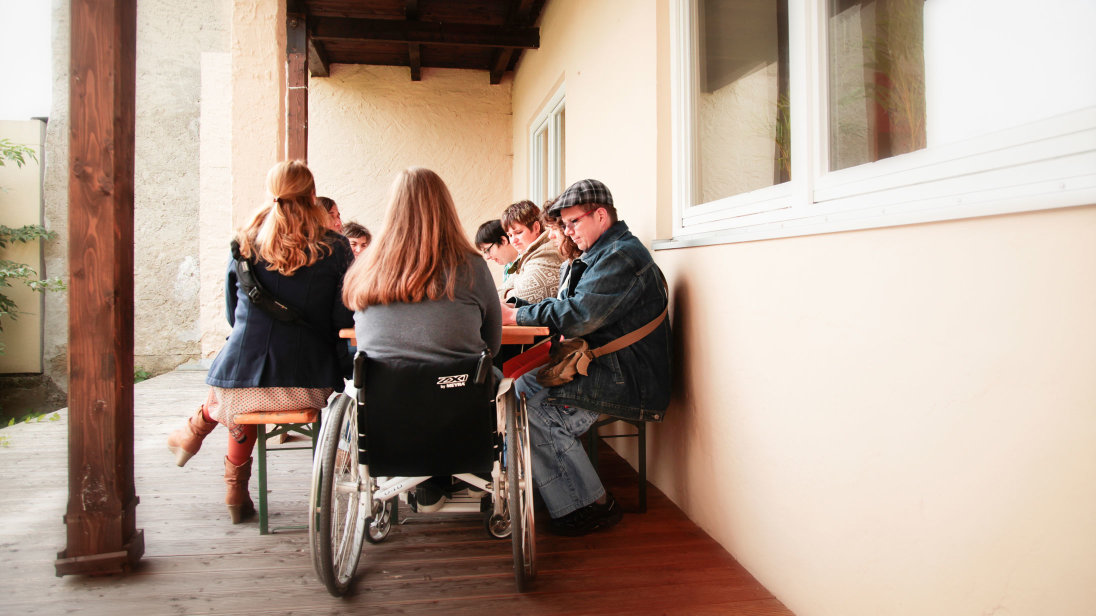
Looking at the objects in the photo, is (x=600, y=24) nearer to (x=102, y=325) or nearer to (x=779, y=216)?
(x=779, y=216)

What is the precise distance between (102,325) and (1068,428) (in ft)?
7.70

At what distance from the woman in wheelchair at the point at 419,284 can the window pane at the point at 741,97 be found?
0.97 meters

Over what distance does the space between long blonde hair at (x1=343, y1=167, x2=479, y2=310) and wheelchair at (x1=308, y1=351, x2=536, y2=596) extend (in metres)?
0.21

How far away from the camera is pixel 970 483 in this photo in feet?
3.88

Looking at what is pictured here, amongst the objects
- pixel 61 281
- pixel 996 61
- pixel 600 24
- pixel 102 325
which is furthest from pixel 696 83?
pixel 61 281

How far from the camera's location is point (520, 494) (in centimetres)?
189

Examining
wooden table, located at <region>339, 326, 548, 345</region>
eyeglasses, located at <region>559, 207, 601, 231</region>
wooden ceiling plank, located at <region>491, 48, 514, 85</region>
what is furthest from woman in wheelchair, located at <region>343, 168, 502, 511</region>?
wooden ceiling plank, located at <region>491, 48, 514, 85</region>

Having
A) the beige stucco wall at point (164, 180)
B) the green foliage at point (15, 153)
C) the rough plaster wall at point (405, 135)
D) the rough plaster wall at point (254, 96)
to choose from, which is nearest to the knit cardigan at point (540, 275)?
the rough plaster wall at point (254, 96)

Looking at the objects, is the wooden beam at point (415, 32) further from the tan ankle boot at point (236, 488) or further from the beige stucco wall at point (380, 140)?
the tan ankle boot at point (236, 488)

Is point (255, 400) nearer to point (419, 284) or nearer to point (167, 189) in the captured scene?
point (419, 284)

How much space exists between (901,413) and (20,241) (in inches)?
328

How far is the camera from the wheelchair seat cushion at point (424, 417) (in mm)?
1762

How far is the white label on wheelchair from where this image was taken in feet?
5.77

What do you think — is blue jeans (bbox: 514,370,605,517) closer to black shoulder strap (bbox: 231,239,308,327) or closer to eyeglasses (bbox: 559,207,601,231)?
eyeglasses (bbox: 559,207,601,231)
